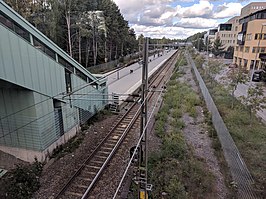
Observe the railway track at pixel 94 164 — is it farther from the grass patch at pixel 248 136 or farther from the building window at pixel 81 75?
the grass patch at pixel 248 136

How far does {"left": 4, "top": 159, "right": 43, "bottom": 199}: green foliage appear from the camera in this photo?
7070 mm

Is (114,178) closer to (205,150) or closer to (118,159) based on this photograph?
(118,159)

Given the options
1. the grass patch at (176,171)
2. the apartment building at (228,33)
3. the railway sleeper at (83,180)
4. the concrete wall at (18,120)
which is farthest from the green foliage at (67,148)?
the apartment building at (228,33)

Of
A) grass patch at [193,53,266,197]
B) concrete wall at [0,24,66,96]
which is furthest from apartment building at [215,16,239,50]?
concrete wall at [0,24,66,96]

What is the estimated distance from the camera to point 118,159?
365 inches

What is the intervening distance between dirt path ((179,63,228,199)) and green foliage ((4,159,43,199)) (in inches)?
258

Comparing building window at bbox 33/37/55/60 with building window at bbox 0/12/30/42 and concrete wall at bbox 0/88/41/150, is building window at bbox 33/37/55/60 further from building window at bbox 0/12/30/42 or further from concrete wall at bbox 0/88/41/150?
concrete wall at bbox 0/88/41/150

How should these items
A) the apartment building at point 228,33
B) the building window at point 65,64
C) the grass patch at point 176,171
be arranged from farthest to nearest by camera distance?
the apartment building at point 228,33, the building window at point 65,64, the grass patch at point 176,171

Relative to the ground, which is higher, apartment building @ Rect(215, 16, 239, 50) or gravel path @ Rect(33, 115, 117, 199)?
apartment building @ Rect(215, 16, 239, 50)

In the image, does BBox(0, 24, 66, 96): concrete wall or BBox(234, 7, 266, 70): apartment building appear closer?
BBox(0, 24, 66, 96): concrete wall

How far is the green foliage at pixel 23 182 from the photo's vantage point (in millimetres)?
7070

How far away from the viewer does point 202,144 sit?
10.7m

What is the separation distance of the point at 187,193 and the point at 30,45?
7.87m

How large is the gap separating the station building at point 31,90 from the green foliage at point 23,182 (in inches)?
39.3
